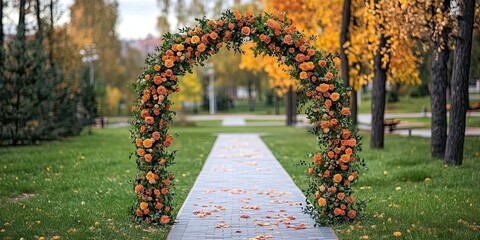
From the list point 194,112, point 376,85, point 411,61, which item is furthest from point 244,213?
point 194,112

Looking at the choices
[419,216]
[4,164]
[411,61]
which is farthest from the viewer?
[411,61]

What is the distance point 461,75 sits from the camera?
15.2m

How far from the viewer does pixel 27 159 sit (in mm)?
18641

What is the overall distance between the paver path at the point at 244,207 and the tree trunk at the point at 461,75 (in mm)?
3838

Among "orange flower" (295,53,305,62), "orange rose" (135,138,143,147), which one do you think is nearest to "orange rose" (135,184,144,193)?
"orange rose" (135,138,143,147)

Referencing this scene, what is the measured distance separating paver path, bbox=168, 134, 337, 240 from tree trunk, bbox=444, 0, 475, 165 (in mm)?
3838

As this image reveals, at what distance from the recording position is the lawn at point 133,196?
9188mm

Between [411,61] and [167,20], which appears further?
[167,20]

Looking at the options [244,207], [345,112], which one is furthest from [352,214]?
[244,207]

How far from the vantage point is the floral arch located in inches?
386

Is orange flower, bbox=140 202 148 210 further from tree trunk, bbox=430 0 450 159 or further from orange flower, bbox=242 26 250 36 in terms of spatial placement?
tree trunk, bbox=430 0 450 159

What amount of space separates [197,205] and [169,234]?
2.49 meters

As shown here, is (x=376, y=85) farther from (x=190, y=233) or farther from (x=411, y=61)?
(x=190, y=233)

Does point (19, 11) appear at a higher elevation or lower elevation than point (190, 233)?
higher
